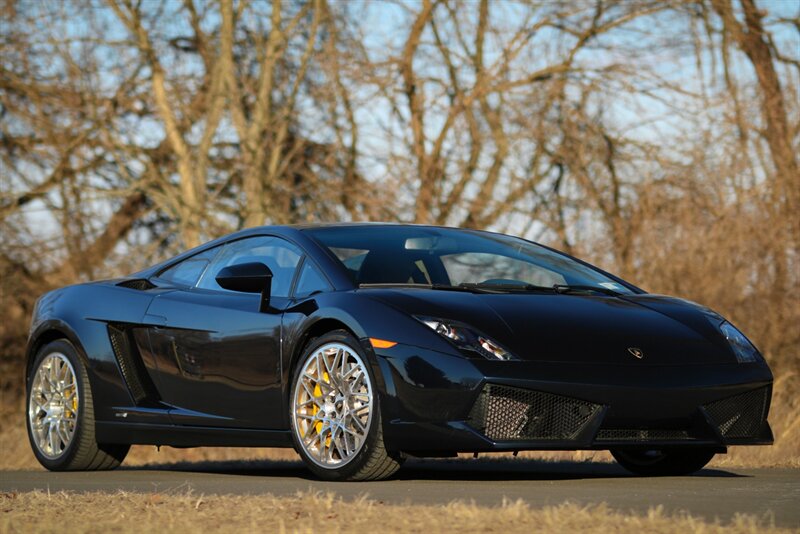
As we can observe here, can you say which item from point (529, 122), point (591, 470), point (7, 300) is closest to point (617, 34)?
point (529, 122)

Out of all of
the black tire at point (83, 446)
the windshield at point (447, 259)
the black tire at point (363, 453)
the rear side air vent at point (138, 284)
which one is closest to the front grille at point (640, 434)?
the black tire at point (363, 453)

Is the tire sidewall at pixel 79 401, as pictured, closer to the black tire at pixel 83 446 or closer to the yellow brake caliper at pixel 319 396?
the black tire at pixel 83 446

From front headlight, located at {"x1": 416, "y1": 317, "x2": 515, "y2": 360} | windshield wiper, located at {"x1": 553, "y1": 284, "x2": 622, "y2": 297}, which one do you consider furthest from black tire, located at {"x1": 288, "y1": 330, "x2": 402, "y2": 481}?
windshield wiper, located at {"x1": 553, "y1": 284, "x2": 622, "y2": 297}

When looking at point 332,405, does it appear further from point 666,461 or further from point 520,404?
point 666,461

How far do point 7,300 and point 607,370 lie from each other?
1710cm

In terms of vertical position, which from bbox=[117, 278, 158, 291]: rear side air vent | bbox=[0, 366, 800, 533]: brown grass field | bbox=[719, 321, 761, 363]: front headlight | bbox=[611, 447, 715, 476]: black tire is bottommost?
bbox=[611, 447, 715, 476]: black tire

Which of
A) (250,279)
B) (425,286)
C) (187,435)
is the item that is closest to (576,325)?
(425,286)

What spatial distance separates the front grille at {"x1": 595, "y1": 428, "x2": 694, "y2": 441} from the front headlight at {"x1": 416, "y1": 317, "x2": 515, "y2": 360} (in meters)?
0.58

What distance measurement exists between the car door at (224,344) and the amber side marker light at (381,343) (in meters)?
0.81

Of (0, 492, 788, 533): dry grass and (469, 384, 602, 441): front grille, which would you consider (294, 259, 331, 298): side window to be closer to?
(469, 384, 602, 441): front grille

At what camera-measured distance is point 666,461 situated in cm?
800

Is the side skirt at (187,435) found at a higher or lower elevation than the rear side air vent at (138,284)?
lower

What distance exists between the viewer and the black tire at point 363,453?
6.78 metres

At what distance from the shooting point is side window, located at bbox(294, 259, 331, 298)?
24.5 feet
